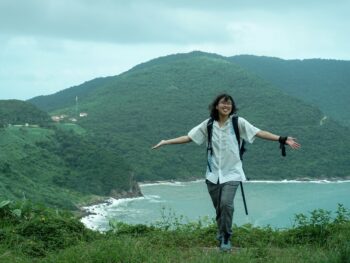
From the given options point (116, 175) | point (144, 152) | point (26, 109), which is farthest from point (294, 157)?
point (26, 109)

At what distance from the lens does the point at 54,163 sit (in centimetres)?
6234

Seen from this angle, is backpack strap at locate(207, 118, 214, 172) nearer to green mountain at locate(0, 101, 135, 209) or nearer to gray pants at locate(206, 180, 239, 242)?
gray pants at locate(206, 180, 239, 242)

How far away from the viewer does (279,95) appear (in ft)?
337

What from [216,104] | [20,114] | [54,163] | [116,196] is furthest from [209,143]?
[20,114]

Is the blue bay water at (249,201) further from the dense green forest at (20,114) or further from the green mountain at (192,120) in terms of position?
the dense green forest at (20,114)

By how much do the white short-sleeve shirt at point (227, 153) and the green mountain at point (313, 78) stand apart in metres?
119

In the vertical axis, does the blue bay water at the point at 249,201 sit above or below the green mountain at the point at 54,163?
below

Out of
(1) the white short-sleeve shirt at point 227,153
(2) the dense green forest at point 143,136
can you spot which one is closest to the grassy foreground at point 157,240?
(1) the white short-sleeve shirt at point 227,153

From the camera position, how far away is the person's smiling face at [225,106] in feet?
14.8

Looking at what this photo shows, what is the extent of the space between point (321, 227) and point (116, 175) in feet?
196

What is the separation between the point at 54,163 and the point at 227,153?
196 ft

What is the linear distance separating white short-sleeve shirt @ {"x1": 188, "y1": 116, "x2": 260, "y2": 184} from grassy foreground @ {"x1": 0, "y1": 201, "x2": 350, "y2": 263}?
0.60 metres

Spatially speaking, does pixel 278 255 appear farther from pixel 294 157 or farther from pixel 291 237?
pixel 294 157

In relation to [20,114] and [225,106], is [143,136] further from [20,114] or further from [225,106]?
[225,106]
